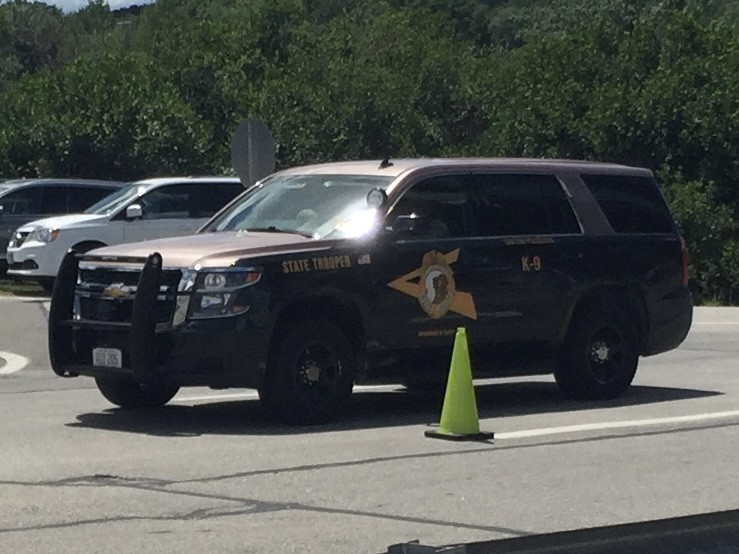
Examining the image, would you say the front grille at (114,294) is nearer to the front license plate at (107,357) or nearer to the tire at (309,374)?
the front license plate at (107,357)

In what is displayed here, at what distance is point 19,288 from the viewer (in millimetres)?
28609

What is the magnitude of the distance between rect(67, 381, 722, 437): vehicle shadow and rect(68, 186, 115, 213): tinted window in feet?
53.1

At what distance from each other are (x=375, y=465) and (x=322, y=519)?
169cm

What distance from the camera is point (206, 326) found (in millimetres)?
10680

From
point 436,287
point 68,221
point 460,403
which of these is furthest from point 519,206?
point 68,221

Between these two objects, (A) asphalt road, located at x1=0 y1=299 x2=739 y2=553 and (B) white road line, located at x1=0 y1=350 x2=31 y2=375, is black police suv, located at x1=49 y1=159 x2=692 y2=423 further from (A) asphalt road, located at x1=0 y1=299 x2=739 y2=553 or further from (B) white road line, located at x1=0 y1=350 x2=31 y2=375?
(B) white road line, located at x1=0 y1=350 x2=31 y2=375

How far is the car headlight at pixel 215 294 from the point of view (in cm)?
1068

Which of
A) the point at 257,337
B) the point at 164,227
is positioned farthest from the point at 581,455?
the point at 164,227

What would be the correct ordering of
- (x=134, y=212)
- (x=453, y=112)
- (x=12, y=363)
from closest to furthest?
(x=12, y=363) < (x=134, y=212) < (x=453, y=112)

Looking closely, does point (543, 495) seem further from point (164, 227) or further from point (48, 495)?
point (164, 227)

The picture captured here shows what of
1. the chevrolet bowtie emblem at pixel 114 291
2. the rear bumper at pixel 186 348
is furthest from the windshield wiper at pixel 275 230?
the chevrolet bowtie emblem at pixel 114 291

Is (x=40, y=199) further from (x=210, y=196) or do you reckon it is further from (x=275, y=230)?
(x=275, y=230)

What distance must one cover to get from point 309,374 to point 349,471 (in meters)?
→ 1.81

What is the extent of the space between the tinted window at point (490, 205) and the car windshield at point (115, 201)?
14.4 metres
